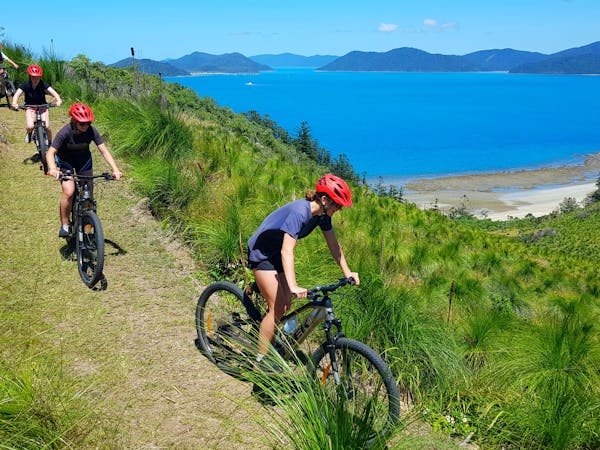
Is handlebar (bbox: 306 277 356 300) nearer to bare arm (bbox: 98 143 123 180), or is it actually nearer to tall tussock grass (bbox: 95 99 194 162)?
bare arm (bbox: 98 143 123 180)

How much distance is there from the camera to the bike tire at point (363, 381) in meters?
3.48

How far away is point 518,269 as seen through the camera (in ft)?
53.4

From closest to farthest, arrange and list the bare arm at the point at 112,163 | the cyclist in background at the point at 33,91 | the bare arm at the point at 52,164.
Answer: the bare arm at the point at 52,164
the bare arm at the point at 112,163
the cyclist in background at the point at 33,91

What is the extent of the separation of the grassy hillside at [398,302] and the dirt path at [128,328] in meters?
0.05

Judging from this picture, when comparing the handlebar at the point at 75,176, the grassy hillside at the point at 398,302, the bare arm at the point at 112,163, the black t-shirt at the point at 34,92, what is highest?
the black t-shirt at the point at 34,92

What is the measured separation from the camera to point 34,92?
33.2ft

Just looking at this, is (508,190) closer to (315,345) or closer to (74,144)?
(315,345)

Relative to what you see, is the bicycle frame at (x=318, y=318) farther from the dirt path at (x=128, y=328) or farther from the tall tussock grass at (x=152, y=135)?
the tall tussock grass at (x=152, y=135)

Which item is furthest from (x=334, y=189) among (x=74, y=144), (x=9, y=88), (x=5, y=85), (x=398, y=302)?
(x=9, y=88)

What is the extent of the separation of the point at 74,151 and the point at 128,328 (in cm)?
250

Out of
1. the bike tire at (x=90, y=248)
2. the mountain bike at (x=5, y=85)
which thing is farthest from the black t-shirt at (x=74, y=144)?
the mountain bike at (x=5, y=85)

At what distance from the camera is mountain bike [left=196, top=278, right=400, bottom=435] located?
12.5ft

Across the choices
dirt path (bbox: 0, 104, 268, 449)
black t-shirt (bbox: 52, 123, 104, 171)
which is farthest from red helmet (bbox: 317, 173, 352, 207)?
black t-shirt (bbox: 52, 123, 104, 171)

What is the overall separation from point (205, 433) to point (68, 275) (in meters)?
3.67
